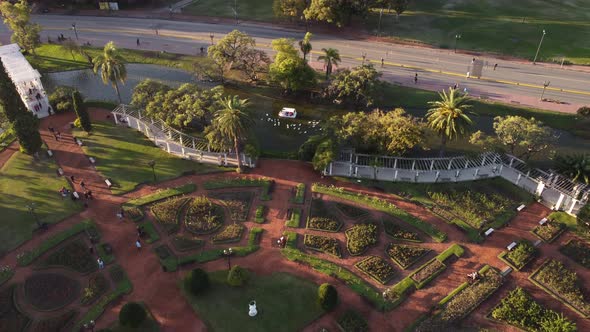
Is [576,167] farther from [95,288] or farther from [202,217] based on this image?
[95,288]

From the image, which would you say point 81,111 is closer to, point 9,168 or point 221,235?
point 9,168

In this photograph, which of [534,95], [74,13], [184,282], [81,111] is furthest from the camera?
[74,13]

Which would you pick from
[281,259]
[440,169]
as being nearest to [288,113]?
[440,169]

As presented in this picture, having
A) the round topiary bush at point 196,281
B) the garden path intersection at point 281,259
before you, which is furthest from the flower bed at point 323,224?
the round topiary bush at point 196,281

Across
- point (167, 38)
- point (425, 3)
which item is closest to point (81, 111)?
point (167, 38)

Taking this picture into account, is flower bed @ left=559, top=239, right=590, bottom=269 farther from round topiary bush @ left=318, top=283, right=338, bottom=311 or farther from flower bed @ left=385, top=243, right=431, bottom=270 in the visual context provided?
round topiary bush @ left=318, top=283, right=338, bottom=311
